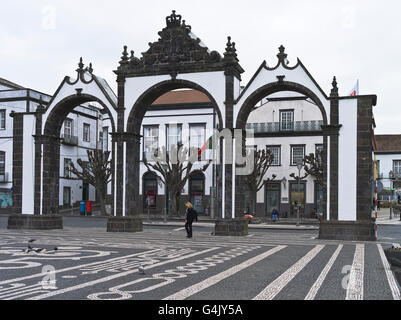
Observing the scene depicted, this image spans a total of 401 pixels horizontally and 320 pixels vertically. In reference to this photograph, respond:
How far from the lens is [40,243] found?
1543 centimetres

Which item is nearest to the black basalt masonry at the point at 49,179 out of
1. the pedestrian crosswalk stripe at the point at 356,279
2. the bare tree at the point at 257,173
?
the pedestrian crosswalk stripe at the point at 356,279

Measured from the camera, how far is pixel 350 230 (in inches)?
712

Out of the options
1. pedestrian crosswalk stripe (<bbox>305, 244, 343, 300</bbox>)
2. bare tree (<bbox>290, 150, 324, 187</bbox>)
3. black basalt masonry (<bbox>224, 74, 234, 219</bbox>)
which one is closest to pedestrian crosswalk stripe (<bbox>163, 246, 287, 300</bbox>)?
pedestrian crosswalk stripe (<bbox>305, 244, 343, 300</bbox>)

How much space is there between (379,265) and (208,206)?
29.5 meters

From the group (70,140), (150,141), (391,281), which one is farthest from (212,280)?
(70,140)

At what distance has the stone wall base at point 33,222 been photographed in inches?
869

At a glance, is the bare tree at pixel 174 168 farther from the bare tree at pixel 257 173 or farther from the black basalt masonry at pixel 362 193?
the black basalt masonry at pixel 362 193

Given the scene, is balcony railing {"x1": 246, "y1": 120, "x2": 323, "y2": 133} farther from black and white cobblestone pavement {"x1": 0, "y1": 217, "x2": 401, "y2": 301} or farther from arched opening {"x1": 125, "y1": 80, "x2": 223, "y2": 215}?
black and white cobblestone pavement {"x1": 0, "y1": 217, "x2": 401, "y2": 301}

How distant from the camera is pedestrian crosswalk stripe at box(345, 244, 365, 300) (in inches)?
298

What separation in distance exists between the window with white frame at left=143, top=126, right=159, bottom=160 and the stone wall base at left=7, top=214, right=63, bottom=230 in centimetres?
2081

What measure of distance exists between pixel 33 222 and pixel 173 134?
21471mm

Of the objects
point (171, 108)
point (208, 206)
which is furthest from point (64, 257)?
point (171, 108)
